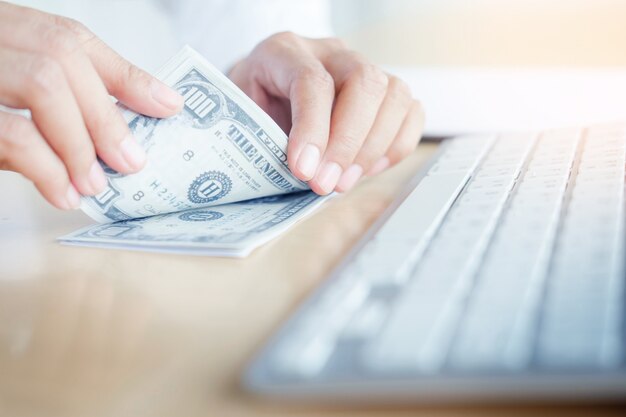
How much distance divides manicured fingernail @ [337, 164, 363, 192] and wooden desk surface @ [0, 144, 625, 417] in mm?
65

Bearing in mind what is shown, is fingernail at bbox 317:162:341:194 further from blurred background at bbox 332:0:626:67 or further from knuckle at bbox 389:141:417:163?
blurred background at bbox 332:0:626:67

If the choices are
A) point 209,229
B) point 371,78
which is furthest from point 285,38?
point 209,229

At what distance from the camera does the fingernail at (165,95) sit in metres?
0.68

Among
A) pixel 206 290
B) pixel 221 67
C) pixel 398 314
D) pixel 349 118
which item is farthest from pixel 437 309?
pixel 221 67

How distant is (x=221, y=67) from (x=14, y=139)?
791mm

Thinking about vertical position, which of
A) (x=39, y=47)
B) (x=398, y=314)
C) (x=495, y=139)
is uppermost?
(x=39, y=47)

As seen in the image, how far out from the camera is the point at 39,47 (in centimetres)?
64

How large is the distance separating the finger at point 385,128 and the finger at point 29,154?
0.93 feet

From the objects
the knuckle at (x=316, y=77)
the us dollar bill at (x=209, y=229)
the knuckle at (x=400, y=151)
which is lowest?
the knuckle at (x=400, y=151)

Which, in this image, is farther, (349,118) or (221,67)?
(221,67)

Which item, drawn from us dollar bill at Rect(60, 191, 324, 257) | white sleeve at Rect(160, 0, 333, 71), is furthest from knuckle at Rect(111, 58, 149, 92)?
white sleeve at Rect(160, 0, 333, 71)

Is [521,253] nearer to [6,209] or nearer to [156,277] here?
[156,277]

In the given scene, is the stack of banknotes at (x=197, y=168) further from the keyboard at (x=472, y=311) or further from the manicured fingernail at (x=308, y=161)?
the keyboard at (x=472, y=311)

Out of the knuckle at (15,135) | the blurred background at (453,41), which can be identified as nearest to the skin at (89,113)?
the knuckle at (15,135)
